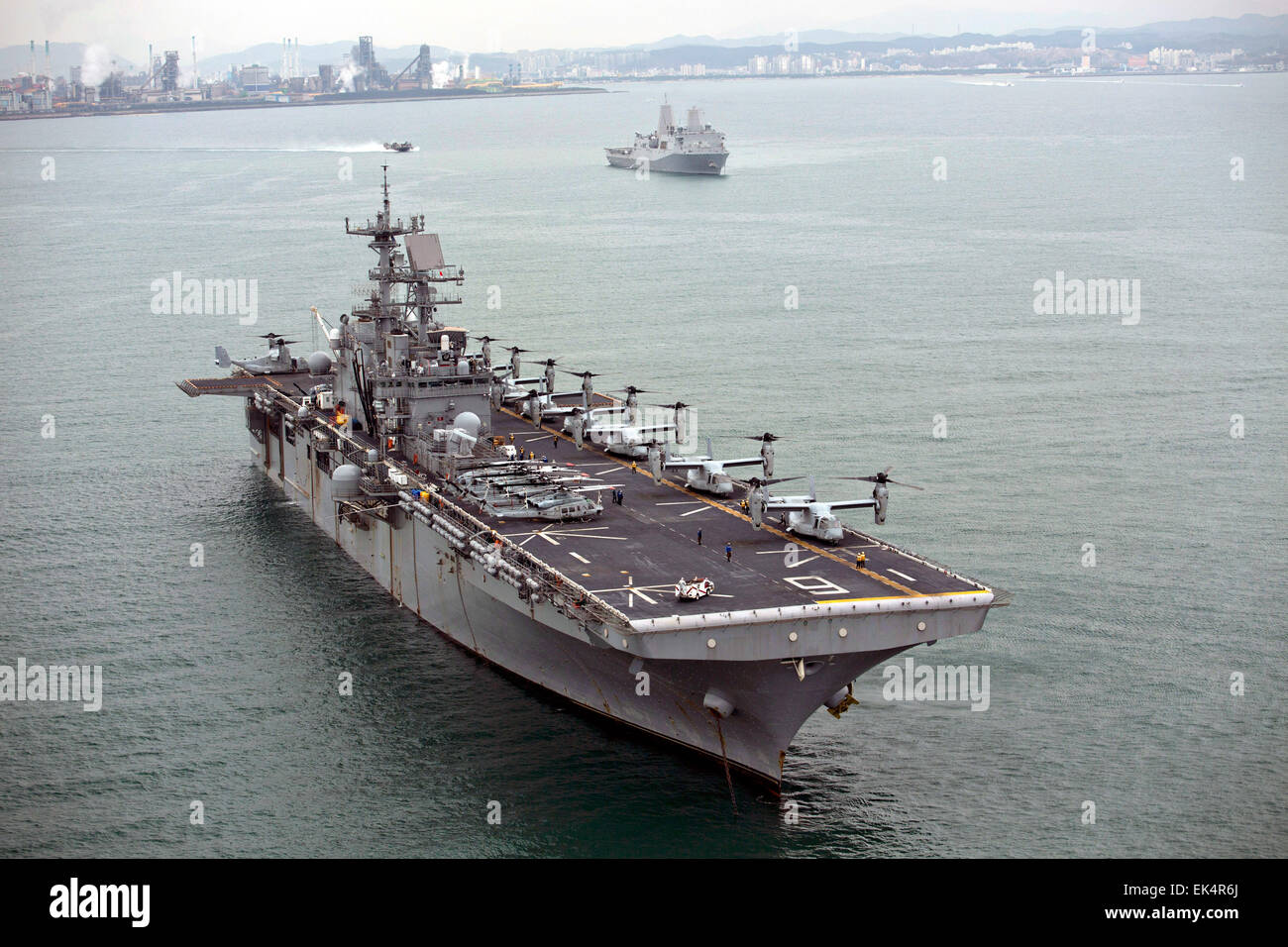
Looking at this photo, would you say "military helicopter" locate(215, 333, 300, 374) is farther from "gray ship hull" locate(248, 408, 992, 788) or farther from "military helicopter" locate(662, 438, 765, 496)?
"military helicopter" locate(662, 438, 765, 496)

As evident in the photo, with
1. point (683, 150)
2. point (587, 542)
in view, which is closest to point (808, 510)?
point (587, 542)

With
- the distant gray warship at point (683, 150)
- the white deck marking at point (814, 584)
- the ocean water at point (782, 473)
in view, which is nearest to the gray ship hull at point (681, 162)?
the distant gray warship at point (683, 150)

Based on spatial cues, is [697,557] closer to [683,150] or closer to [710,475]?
[710,475]

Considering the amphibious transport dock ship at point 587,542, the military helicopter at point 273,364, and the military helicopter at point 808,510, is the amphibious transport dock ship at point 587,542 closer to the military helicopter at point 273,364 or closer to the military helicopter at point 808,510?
the military helicopter at point 808,510

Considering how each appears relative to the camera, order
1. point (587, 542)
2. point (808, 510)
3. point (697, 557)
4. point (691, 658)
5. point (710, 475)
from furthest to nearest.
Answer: point (710, 475) < point (587, 542) < point (808, 510) < point (697, 557) < point (691, 658)

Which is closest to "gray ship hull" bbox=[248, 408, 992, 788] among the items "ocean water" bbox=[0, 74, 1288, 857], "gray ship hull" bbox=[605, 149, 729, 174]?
"ocean water" bbox=[0, 74, 1288, 857]
